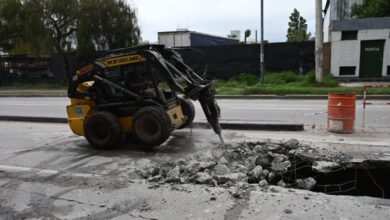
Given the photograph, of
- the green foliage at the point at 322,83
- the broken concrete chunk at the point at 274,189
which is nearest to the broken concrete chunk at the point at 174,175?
the broken concrete chunk at the point at 274,189

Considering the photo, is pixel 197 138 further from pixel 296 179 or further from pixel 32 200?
pixel 32 200

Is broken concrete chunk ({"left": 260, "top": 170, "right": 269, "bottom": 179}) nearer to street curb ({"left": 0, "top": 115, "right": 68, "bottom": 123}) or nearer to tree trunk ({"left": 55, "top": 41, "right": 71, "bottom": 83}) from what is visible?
street curb ({"left": 0, "top": 115, "right": 68, "bottom": 123})

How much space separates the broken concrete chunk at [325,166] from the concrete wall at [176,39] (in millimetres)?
24771

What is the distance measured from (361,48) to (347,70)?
1.40m

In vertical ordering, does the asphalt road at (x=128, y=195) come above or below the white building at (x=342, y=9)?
below

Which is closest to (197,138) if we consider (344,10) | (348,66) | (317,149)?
(317,149)

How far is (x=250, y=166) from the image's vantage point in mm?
5863

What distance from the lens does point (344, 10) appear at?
3869 centimetres

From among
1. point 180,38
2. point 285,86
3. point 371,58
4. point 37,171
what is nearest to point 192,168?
point 37,171

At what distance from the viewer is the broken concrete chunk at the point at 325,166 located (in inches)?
→ 229

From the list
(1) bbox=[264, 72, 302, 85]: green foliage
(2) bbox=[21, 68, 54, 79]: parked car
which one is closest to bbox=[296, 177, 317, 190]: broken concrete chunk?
(1) bbox=[264, 72, 302, 85]: green foliage

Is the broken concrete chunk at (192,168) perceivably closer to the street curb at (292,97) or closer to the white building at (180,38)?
the street curb at (292,97)

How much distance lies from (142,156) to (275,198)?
9.42 ft

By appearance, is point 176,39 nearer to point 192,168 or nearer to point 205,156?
point 205,156
